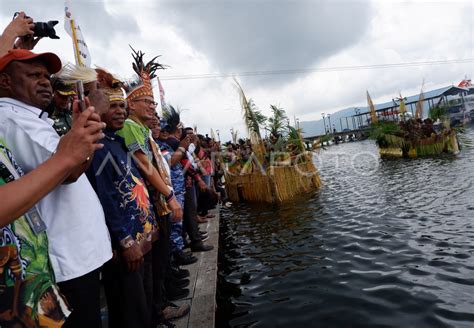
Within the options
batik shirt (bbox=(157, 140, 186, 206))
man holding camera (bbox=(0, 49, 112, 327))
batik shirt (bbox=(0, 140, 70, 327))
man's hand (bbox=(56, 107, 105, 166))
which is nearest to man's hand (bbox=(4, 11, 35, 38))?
man holding camera (bbox=(0, 49, 112, 327))

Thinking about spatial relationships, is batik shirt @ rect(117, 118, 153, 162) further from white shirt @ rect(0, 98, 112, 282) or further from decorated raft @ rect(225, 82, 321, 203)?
decorated raft @ rect(225, 82, 321, 203)

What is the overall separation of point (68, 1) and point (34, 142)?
3986 mm

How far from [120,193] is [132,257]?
487 mm

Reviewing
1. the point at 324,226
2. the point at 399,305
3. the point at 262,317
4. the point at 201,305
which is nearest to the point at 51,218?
the point at 201,305

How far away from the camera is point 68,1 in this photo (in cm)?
425

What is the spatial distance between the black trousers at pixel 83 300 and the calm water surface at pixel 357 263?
2.11 metres

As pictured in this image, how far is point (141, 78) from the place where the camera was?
11.1ft

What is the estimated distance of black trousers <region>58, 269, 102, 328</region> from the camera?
152 cm

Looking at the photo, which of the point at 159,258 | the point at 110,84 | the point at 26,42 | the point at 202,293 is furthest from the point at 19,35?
the point at 202,293

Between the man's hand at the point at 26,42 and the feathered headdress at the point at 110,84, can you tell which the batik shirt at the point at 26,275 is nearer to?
the feathered headdress at the point at 110,84

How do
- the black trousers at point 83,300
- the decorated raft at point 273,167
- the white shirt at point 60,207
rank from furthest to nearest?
the decorated raft at point 273,167
the black trousers at point 83,300
the white shirt at point 60,207

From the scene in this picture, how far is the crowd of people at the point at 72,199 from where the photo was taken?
1038 mm

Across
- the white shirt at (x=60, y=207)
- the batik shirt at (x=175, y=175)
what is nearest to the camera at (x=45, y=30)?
the white shirt at (x=60, y=207)

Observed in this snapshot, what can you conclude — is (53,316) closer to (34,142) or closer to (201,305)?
(34,142)
